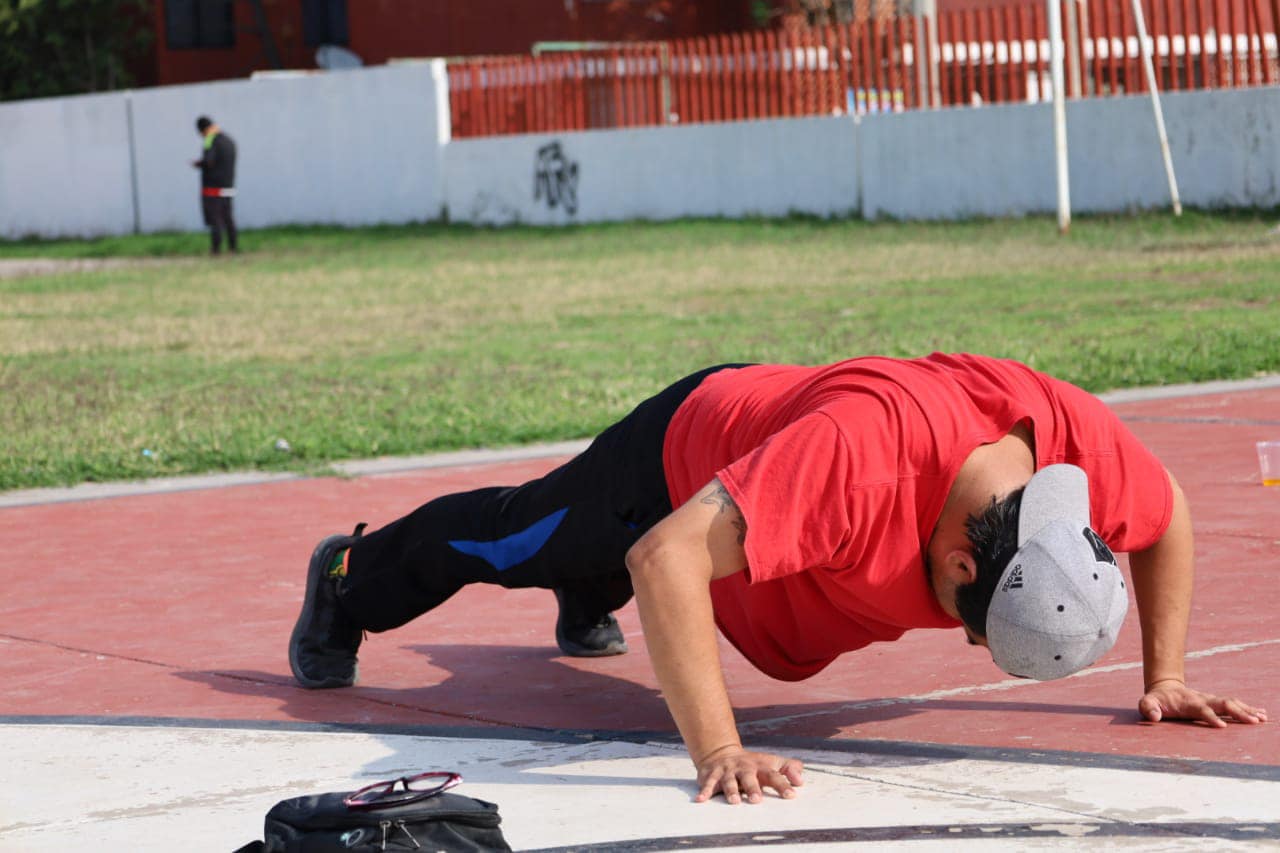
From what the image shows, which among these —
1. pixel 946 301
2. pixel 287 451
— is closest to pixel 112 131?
pixel 946 301

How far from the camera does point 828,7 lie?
3444cm

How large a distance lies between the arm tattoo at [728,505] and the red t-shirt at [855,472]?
34 mm

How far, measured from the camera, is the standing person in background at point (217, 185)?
27172 millimetres

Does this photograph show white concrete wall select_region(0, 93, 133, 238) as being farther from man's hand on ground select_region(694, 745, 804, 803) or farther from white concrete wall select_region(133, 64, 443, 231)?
man's hand on ground select_region(694, 745, 804, 803)

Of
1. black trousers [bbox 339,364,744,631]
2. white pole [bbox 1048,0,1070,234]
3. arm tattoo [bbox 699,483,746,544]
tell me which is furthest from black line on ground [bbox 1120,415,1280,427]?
white pole [bbox 1048,0,1070,234]

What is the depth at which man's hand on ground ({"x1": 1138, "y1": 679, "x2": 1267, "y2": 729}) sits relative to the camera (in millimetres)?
4336

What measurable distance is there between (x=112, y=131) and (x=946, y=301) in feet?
78.6

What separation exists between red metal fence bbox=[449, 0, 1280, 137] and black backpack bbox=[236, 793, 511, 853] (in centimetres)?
1971

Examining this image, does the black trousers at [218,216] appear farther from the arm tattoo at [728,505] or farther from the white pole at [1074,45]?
the arm tattoo at [728,505]

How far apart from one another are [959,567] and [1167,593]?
0.73m

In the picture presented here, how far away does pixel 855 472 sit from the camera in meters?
3.75

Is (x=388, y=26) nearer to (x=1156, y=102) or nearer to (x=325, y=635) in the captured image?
(x=1156, y=102)

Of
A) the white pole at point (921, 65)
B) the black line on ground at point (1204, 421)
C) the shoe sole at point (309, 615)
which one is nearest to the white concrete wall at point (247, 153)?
the white pole at point (921, 65)

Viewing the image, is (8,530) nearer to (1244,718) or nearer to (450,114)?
(1244,718)
